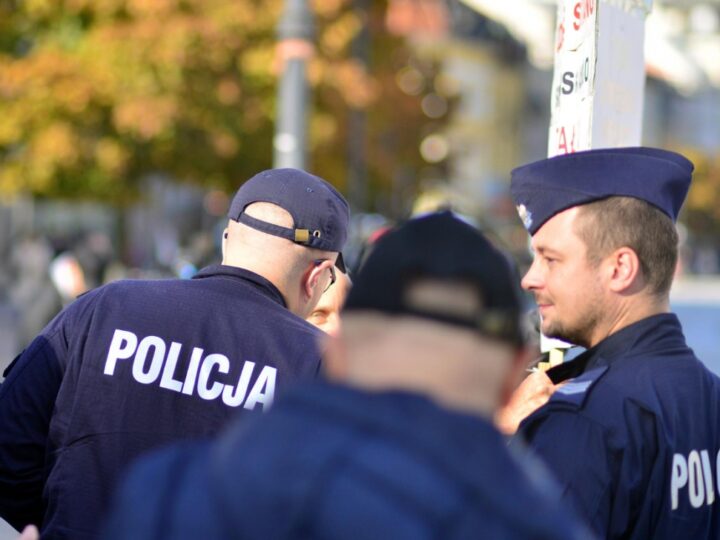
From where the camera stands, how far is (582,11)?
3.96 meters

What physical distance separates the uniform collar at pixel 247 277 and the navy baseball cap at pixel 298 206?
0.14 metres

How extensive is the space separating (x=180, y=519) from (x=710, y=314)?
35.7m

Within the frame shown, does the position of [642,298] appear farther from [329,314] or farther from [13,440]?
[329,314]

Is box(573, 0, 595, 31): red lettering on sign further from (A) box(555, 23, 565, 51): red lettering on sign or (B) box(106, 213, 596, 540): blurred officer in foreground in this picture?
(B) box(106, 213, 596, 540): blurred officer in foreground

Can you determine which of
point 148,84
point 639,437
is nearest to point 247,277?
point 639,437

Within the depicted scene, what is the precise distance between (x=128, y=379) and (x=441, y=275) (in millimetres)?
1481

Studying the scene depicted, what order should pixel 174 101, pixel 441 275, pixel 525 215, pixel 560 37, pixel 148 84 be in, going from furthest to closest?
pixel 174 101
pixel 148 84
pixel 560 37
pixel 525 215
pixel 441 275

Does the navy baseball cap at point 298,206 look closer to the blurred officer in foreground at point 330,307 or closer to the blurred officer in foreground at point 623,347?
the blurred officer in foreground at point 623,347

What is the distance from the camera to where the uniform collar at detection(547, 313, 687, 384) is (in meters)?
2.88

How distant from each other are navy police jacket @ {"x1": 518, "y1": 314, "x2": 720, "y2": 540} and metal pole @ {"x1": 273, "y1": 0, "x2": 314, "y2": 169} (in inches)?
362

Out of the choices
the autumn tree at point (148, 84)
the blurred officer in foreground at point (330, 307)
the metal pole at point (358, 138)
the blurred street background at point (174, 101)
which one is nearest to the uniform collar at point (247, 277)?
the blurred officer in foreground at point (330, 307)

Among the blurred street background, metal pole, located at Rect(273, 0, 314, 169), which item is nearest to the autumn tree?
the blurred street background

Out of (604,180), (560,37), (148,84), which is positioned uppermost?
(148,84)

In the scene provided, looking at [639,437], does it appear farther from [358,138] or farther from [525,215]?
[358,138]
